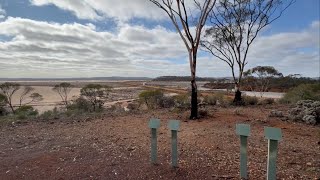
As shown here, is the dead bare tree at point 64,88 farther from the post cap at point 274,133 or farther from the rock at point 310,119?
the post cap at point 274,133

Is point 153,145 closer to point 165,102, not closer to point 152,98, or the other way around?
point 165,102

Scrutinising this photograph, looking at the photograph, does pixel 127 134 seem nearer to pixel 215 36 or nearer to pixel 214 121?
pixel 214 121

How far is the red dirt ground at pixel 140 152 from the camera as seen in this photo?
229 inches

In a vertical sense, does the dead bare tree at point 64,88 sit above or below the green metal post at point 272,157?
below

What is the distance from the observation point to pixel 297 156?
6684 mm

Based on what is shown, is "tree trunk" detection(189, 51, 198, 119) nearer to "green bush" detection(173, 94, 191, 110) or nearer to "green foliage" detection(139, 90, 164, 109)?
"green bush" detection(173, 94, 191, 110)

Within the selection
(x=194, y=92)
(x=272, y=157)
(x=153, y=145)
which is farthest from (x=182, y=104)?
(x=272, y=157)

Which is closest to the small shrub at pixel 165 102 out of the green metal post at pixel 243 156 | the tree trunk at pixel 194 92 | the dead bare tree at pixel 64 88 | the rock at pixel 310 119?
the tree trunk at pixel 194 92

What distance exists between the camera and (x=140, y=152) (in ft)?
23.5

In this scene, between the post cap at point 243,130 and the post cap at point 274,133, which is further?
the post cap at point 243,130

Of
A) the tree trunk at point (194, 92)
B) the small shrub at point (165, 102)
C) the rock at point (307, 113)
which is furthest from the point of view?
the small shrub at point (165, 102)

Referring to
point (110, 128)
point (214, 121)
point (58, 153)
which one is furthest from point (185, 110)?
point (58, 153)

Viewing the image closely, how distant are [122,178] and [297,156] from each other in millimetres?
3584

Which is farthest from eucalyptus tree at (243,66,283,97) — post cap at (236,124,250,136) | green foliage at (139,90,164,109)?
post cap at (236,124,250,136)
